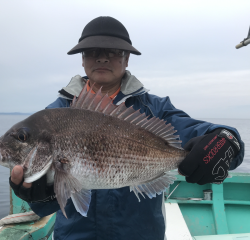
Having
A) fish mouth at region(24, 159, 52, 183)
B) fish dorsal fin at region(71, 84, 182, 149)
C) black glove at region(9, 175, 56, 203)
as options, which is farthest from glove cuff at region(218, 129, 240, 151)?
black glove at region(9, 175, 56, 203)

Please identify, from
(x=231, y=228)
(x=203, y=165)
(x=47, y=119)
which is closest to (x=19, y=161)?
(x=47, y=119)

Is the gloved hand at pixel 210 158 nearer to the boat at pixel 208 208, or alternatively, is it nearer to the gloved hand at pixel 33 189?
the gloved hand at pixel 33 189

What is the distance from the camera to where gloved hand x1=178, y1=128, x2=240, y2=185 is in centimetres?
192

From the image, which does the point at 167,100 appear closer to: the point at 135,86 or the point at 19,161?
the point at 135,86

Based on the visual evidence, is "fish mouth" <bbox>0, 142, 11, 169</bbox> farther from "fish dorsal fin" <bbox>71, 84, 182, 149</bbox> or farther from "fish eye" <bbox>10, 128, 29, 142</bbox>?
"fish dorsal fin" <bbox>71, 84, 182, 149</bbox>

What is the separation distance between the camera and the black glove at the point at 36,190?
182cm

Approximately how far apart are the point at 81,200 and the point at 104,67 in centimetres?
151

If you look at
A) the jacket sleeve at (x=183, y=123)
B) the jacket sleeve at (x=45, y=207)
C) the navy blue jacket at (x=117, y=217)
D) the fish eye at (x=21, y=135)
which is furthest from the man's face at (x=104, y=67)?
the jacket sleeve at (x=45, y=207)

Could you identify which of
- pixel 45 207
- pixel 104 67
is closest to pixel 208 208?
pixel 45 207

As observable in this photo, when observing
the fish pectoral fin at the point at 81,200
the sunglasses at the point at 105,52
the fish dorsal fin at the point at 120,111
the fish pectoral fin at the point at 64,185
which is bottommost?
the fish pectoral fin at the point at 81,200

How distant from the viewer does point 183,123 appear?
7.91 feet

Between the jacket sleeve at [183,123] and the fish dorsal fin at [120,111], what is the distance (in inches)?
11.5

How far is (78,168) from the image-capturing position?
1.69 metres

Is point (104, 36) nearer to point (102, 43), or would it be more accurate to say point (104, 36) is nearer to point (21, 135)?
point (102, 43)
